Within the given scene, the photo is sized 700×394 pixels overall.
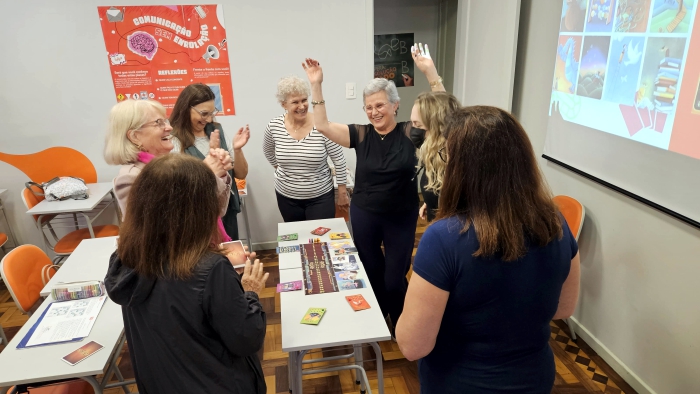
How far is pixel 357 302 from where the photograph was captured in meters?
1.76

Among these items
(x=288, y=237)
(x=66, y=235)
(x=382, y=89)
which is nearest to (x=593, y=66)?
(x=382, y=89)

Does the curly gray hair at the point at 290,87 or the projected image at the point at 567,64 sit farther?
the curly gray hair at the point at 290,87

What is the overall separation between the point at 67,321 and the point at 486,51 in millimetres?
3337

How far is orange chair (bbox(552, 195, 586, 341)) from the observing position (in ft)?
8.16

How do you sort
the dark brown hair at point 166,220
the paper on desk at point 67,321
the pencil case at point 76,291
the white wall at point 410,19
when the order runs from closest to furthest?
the dark brown hair at point 166,220 < the paper on desk at point 67,321 < the pencil case at point 76,291 < the white wall at point 410,19

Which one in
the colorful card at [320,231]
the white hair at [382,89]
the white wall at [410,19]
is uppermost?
the white wall at [410,19]

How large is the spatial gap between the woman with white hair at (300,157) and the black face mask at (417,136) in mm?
664

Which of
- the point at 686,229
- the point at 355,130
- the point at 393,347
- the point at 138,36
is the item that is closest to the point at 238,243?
the point at 355,130

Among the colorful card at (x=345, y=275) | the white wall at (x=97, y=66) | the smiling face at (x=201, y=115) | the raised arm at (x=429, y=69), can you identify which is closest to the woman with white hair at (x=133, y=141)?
the smiling face at (x=201, y=115)

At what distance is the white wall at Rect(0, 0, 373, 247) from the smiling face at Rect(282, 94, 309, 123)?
111 cm

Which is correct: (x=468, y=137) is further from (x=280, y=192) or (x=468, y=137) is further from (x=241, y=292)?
(x=280, y=192)

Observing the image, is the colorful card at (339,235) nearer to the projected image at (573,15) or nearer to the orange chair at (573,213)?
the orange chair at (573,213)

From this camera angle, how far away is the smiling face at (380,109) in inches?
89.8

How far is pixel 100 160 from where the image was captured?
3.70 metres
